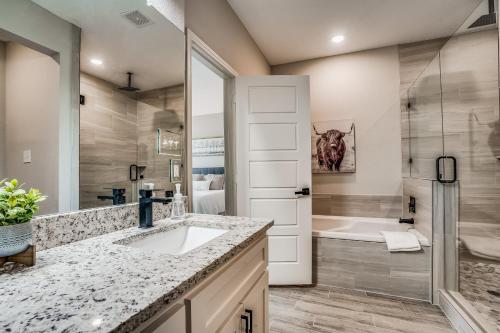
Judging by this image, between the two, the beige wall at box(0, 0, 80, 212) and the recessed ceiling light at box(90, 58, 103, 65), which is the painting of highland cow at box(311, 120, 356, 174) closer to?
the recessed ceiling light at box(90, 58, 103, 65)

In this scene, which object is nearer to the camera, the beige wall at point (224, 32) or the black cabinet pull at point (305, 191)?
the beige wall at point (224, 32)

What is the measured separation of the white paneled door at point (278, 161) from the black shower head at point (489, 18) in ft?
4.53

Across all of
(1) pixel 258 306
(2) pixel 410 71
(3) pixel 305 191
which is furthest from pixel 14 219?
(2) pixel 410 71

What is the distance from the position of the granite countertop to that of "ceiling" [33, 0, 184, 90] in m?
0.77

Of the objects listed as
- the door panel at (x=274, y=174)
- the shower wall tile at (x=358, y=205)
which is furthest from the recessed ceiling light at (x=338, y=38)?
the shower wall tile at (x=358, y=205)

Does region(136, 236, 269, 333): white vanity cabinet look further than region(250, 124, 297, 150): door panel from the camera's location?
No

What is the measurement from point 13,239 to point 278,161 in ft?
6.84

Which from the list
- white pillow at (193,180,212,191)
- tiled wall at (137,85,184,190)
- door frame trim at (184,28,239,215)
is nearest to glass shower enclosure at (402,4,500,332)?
door frame trim at (184,28,239,215)

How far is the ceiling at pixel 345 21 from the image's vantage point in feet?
A: 7.52

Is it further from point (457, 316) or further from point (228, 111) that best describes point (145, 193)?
point (457, 316)

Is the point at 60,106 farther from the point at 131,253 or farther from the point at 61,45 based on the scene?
the point at 131,253

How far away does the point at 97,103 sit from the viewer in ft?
3.56

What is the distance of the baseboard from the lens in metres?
1.62

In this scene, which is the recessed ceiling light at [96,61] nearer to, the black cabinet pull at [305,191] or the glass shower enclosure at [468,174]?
the black cabinet pull at [305,191]
